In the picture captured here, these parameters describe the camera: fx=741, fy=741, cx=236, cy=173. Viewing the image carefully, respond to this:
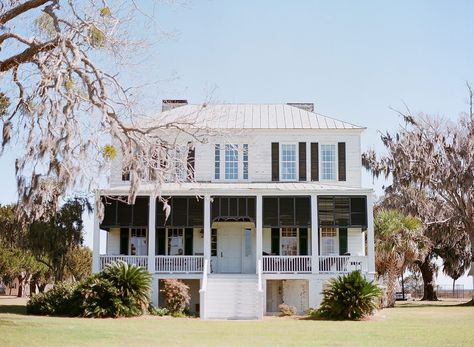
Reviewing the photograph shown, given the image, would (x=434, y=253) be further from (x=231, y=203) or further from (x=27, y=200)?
(x=27, y=200)

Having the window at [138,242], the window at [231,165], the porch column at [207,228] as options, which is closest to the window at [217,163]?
the window at [231,165]

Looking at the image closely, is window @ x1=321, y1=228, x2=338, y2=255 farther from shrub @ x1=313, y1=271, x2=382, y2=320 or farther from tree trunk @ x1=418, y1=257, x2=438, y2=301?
tree trunk @ x1=418, y1=257, x2=438, y2=301

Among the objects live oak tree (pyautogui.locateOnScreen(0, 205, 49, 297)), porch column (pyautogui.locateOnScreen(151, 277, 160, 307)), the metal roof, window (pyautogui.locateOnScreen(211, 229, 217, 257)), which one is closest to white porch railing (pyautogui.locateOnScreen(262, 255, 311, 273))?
window (pyautogui.locateOnScreen(211, 229, 217, 257))

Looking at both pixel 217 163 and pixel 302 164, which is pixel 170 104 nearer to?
pixel 217 163

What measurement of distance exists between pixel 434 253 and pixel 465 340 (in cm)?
3456

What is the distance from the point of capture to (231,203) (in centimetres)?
3092

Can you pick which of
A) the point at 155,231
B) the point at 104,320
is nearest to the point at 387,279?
the point at 155,231

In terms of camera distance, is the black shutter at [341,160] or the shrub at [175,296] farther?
the black shutter at [341,160]

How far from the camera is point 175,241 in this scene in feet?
108

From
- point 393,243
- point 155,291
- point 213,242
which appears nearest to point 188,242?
point 213,242

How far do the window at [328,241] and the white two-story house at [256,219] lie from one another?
0.04m

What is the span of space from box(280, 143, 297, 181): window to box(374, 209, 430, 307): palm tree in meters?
6.02

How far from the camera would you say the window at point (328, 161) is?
3328cm

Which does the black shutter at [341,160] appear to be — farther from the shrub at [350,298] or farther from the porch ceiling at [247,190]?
the shrub at [350,298]
